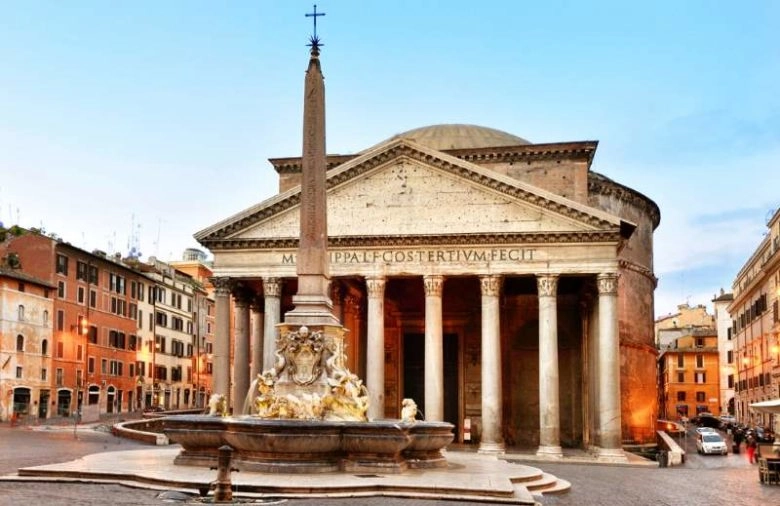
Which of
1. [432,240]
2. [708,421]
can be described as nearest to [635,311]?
[432,240]

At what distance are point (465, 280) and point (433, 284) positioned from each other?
7057mm

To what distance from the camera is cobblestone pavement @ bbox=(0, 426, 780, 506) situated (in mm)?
13516

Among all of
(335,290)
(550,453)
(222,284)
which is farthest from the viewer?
(335,290)

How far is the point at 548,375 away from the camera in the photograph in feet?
106

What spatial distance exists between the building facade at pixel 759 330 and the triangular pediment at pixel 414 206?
1974 centimetres

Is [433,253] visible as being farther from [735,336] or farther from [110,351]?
[735,336]

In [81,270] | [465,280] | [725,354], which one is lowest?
[725,354]

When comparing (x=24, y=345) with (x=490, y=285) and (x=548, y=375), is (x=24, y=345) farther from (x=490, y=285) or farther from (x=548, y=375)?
(x=548, y=375)

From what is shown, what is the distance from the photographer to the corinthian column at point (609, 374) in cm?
3167

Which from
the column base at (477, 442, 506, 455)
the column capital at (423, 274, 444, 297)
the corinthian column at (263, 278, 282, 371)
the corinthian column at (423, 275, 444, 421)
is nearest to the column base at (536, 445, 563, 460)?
the column base at (477, 442, 506, 455)

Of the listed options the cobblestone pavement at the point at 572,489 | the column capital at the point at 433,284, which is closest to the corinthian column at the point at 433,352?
the column capital at the point at 433,284

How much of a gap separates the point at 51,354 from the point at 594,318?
30.9m

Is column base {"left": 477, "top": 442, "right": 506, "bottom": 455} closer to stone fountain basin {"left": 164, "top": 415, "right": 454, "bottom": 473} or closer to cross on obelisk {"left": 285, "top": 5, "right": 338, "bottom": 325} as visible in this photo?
stone fountain basin {"left": 164, "top": 415, "right": 454, "bottom": 473}

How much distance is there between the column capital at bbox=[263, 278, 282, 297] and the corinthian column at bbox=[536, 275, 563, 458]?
9729 mm
